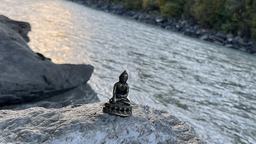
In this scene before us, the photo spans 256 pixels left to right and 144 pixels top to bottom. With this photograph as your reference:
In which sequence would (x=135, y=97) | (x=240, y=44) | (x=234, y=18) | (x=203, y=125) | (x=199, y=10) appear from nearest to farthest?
(x=203, y=125), (x=135, y=97), (x=240, y=44), (x=234, y=18), (x=199, y=10)

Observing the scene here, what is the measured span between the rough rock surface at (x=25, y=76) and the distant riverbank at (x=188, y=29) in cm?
3568

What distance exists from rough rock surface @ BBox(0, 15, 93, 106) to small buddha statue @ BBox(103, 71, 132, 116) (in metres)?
3.66

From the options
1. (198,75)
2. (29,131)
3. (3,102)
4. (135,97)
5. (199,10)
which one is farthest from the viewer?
(199,10)

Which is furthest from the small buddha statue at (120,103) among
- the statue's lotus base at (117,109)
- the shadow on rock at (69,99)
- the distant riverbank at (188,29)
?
the distant riverbank at (188,29)

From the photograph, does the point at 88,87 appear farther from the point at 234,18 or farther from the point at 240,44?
the point at 234,18

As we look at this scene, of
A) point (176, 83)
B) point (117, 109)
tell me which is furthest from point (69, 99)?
point (176, 83)

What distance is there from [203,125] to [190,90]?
3.60 m

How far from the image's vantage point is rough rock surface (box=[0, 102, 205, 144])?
3.21 metres

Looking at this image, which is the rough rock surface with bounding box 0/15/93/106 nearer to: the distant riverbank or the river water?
the river water

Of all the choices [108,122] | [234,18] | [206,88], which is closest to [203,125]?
[206,88]

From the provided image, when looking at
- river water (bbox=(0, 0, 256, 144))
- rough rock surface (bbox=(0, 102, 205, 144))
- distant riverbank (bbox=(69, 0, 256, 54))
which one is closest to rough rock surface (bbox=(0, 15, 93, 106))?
river water (bbox=(0, 0, 256, 144))

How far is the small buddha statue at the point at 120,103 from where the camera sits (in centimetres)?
353

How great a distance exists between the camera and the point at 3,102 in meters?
6.30

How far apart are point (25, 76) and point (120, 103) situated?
3.99 metres
